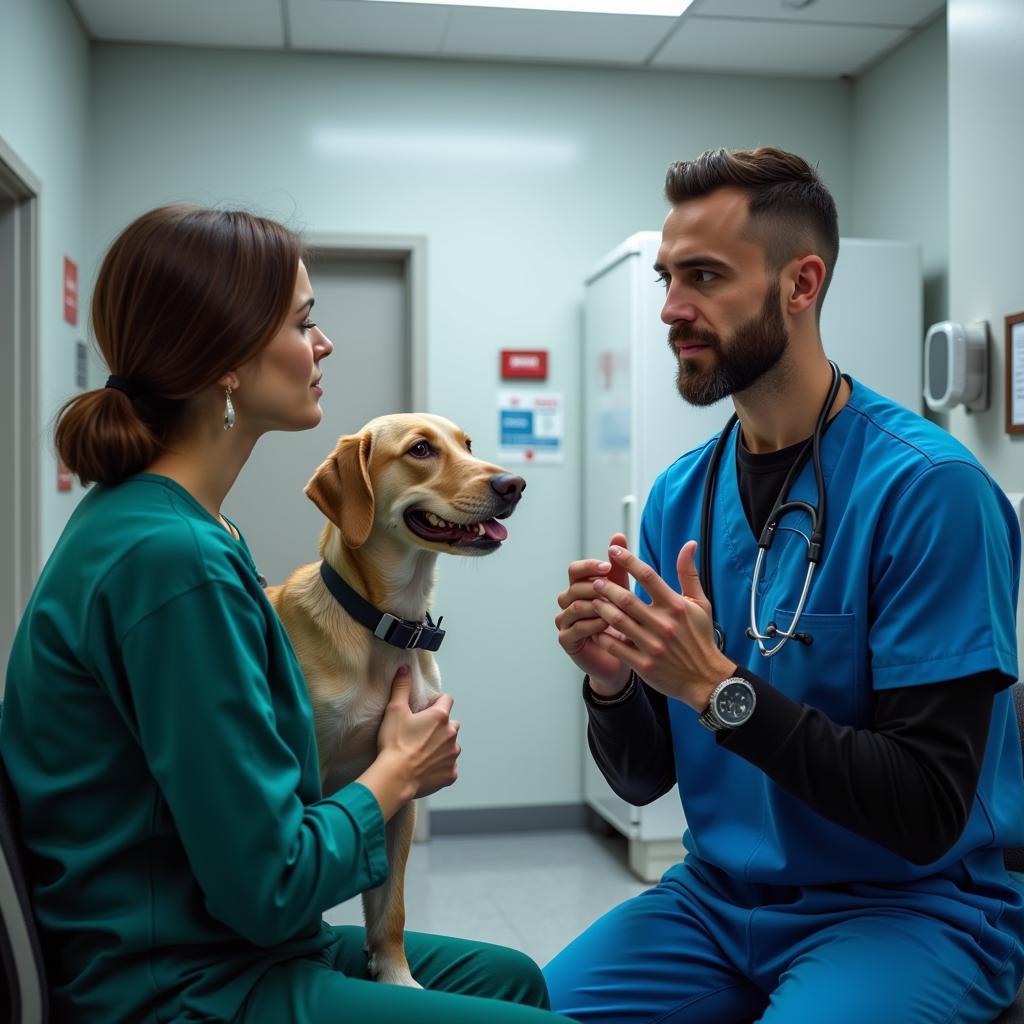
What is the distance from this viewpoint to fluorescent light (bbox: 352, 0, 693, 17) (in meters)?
3.59

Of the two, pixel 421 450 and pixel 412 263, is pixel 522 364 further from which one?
pixel 421 450

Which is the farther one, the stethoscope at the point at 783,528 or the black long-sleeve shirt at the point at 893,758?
the stethoscope at the point at 783,528

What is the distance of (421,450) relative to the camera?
1.71 meters

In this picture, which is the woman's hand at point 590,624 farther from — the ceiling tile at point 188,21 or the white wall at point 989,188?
the ceiling tile at point 188,21

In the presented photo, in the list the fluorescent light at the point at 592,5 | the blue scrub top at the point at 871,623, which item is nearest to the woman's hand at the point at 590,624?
the blue scrub top at the point at 871,623

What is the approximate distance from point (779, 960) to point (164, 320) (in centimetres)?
103

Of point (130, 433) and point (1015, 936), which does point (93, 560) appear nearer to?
point (130, 433)

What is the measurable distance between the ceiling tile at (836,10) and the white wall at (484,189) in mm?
603

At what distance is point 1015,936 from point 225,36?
12.4 feet

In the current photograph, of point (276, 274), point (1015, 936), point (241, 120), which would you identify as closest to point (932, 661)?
point (1015, 936)

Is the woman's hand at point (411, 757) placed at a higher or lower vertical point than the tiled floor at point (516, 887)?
higher

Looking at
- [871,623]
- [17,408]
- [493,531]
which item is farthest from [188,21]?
[871,623]

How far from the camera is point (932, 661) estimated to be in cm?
125

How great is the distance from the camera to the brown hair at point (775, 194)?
5.04ft
